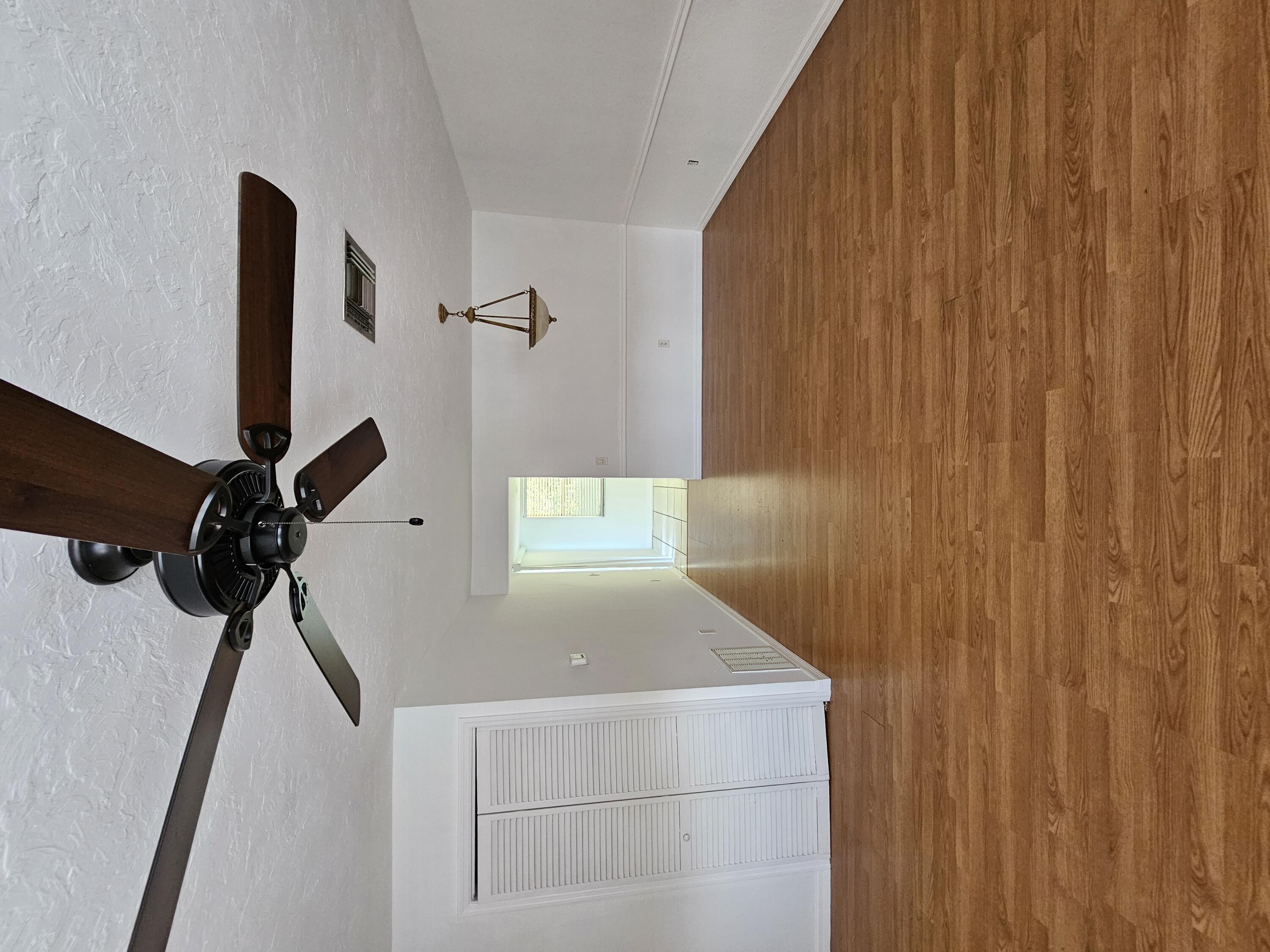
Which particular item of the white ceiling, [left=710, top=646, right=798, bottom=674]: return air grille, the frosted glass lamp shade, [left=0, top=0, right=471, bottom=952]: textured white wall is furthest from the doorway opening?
[left=0, top=0, right=471, bottom=952]: textured white wall

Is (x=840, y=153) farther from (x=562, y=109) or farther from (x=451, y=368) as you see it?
(x=451, y=368)

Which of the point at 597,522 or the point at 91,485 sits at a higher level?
the point at 91,485

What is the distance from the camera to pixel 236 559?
0.66 m

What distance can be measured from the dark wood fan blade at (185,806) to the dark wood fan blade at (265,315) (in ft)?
0.79

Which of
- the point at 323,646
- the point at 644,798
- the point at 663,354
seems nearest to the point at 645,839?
the point at 644,798

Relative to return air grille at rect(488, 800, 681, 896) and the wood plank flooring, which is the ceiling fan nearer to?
return air grille at rect(488, 800, 681, 896)

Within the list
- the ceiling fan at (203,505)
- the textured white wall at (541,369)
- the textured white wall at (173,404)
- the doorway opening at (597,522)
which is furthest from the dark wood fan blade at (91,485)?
the doorway opening at (597,522)

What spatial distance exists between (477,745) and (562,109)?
273 cm

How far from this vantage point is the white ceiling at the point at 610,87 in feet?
6.40

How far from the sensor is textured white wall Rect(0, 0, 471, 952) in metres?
0.52

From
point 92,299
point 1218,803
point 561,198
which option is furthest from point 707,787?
point 561,198

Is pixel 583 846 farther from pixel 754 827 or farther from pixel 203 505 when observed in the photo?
pixel 203 505

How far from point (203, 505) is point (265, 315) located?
0.30 meters

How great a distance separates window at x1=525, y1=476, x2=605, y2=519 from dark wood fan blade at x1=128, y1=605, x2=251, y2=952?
4284 mm
